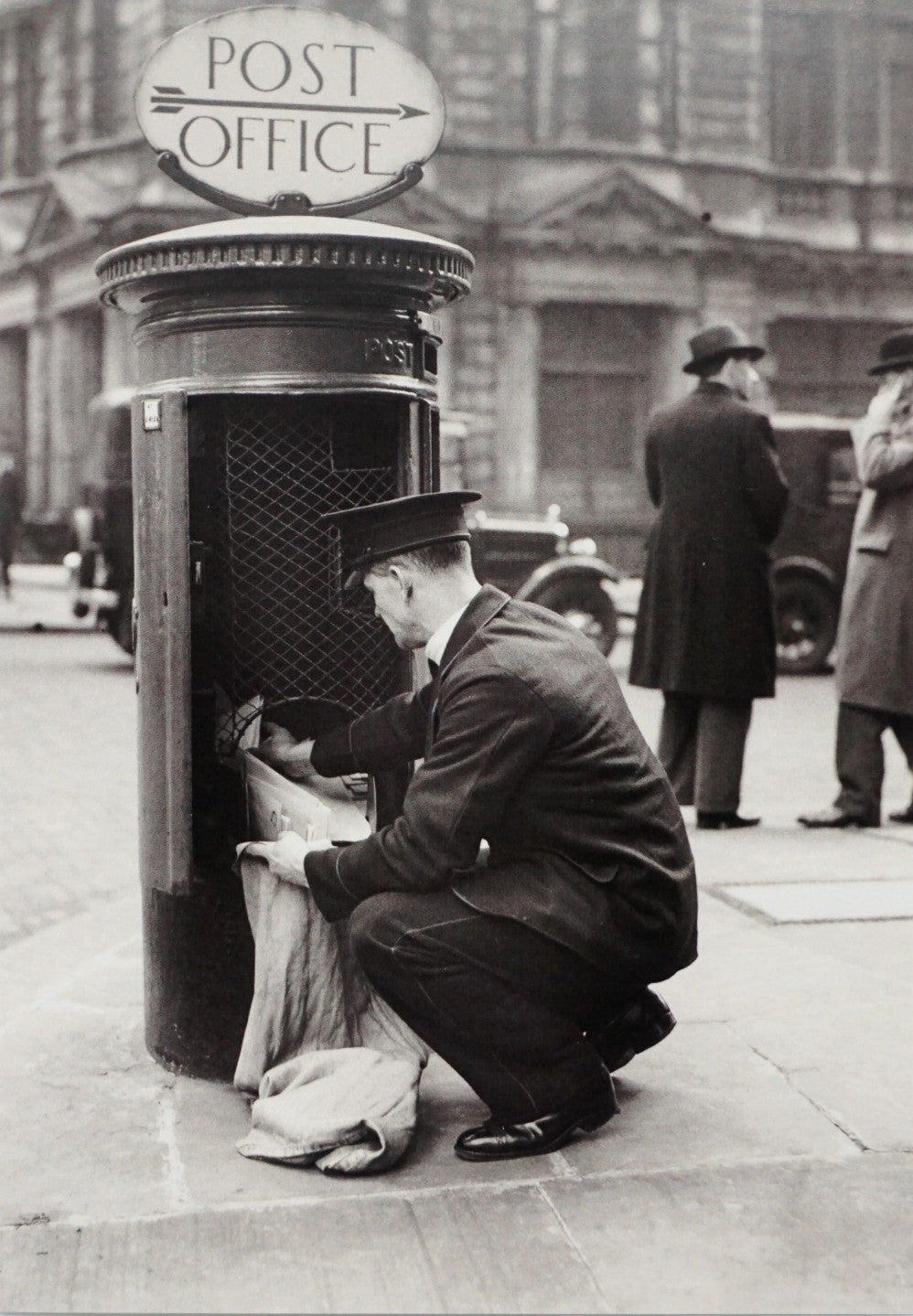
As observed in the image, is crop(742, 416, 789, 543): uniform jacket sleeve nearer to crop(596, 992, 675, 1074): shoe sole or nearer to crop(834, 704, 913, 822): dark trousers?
crop(834, 704, 913, 822): dark trousers

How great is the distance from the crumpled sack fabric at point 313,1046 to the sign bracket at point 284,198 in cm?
157

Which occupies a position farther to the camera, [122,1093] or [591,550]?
[591,550]

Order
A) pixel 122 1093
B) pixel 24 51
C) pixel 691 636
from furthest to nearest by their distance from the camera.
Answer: pixel 24 51 → pixel 691 636 → pixel 122 1093

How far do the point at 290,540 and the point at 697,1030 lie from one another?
1.53m

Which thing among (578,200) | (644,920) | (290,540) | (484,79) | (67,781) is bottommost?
(67,781)

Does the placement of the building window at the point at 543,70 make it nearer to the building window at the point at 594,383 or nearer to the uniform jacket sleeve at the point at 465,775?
the building window at the point at 594,383

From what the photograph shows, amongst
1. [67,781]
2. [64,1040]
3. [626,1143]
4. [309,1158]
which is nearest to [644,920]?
[626,1143]

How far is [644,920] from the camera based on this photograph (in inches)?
133

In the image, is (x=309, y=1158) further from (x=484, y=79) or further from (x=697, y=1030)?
(x=484, y=79)

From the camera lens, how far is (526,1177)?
328 centimetres

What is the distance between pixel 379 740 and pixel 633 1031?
83 centimetres

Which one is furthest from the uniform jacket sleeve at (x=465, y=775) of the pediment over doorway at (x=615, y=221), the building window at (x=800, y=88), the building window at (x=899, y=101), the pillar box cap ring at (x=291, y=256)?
the building window at (x=899, y=101)

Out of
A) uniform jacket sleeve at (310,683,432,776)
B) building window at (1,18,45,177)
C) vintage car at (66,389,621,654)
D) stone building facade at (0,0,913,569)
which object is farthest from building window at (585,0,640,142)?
uniform jacket sleeve at (310,683,432,776)

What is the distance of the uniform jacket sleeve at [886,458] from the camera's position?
6.83m
